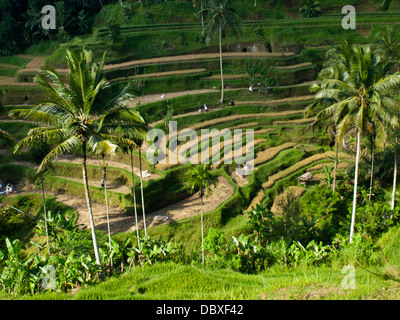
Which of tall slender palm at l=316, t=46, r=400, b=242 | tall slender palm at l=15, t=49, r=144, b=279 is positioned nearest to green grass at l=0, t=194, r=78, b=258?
tall slender palm at l=15, t=49, r=144, b=279

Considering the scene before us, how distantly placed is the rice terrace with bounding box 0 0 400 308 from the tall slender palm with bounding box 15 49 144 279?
8cm

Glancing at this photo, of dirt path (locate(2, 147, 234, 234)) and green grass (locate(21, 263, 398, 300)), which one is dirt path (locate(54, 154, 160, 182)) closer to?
dirt path (locate(2, 147, 234, 234))

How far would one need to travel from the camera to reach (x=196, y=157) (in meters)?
30.8

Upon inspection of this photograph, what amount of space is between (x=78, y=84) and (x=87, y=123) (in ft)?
5.13

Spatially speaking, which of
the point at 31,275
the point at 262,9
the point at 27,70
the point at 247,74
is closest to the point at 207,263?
the point at 31,275

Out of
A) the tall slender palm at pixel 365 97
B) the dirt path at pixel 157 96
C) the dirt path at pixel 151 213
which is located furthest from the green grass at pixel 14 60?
the tall slender palm at pixel 365 97

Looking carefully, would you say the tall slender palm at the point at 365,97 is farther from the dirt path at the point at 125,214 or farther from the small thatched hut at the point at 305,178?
the small thatched hut at the point at 305,178

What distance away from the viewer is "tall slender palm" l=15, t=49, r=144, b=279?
1449cm

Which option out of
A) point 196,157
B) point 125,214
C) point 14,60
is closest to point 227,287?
point 125,214

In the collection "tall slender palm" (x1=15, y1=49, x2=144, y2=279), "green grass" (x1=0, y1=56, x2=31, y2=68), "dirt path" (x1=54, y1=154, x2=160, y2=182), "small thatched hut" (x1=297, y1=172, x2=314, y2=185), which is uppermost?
"green grass" (x1=0, y1=56, x2=31, y2=68)

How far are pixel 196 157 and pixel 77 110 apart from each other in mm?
16375

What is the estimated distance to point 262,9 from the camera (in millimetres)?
58719

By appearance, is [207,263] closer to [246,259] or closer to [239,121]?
[246,259]

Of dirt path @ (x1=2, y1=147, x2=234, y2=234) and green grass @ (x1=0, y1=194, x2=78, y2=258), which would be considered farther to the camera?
green grass @ (x1=0, y1=194, x2=78, y2=258)
